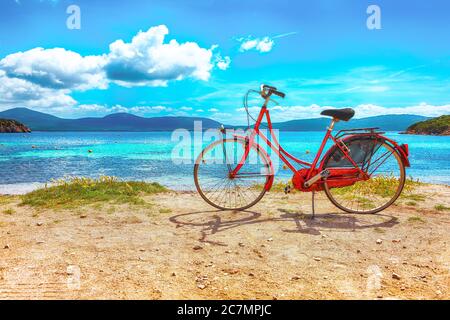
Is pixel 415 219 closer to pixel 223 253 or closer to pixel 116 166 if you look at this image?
pixel 223 253

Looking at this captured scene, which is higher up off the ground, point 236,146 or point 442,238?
point 236,146

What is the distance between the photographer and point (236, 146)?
7148 mm

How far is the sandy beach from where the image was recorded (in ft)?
12.6

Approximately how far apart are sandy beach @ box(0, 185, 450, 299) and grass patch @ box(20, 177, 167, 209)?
57 centimetres

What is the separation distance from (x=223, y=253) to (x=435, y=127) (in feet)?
420

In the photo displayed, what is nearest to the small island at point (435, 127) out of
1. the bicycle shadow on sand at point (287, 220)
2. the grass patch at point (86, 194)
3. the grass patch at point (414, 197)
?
the grass patch at point (414, 197)

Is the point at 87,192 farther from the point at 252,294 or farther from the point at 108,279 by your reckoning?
the point at 252,294

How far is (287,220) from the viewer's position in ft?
22.3

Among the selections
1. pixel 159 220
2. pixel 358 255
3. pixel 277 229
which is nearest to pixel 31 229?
pixel 159 220

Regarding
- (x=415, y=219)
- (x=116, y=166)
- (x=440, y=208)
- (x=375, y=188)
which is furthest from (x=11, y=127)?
(x=415, y=219)

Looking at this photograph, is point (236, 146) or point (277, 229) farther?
point (236, 146)

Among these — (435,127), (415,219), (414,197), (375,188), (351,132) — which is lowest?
(415,219)
